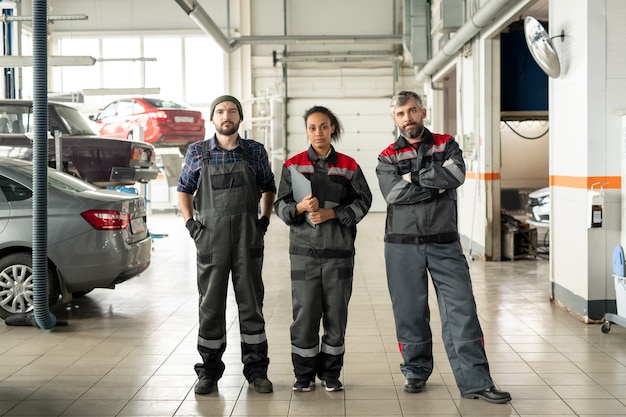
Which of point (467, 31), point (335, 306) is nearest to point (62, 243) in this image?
point (335, 306)

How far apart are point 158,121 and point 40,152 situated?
978cm

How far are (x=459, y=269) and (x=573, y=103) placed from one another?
304 centimetres

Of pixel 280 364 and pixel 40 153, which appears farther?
pixel 40 153

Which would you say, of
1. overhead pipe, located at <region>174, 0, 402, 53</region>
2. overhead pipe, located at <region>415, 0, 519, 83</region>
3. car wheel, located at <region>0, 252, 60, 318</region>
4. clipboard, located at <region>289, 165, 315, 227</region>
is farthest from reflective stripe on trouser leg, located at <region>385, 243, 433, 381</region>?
overhead pipe, located at <region>174, 0, 402, 53</region>

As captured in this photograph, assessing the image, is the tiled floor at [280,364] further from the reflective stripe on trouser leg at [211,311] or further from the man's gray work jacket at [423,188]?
the man's gray work jacket at [423,188]

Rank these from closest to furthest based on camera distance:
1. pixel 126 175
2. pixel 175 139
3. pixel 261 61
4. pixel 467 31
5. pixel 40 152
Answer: pixel 40 152, pixel 126 175, pixel 467 31, pixel 175 139, pixel 261 61

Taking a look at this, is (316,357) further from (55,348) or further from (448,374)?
(55,348)

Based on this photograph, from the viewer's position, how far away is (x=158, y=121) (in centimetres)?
1541

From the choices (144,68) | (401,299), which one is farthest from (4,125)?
(144,68)

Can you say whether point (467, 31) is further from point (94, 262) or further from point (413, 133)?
point (413, 133)

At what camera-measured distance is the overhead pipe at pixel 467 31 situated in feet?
28.6

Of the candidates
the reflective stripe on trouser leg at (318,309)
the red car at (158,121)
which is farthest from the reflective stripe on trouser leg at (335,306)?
the red car at (158,121)

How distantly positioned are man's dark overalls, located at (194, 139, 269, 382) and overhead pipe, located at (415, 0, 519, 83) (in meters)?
5.38

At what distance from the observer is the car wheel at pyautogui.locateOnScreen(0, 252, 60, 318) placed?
6355 millimetres
